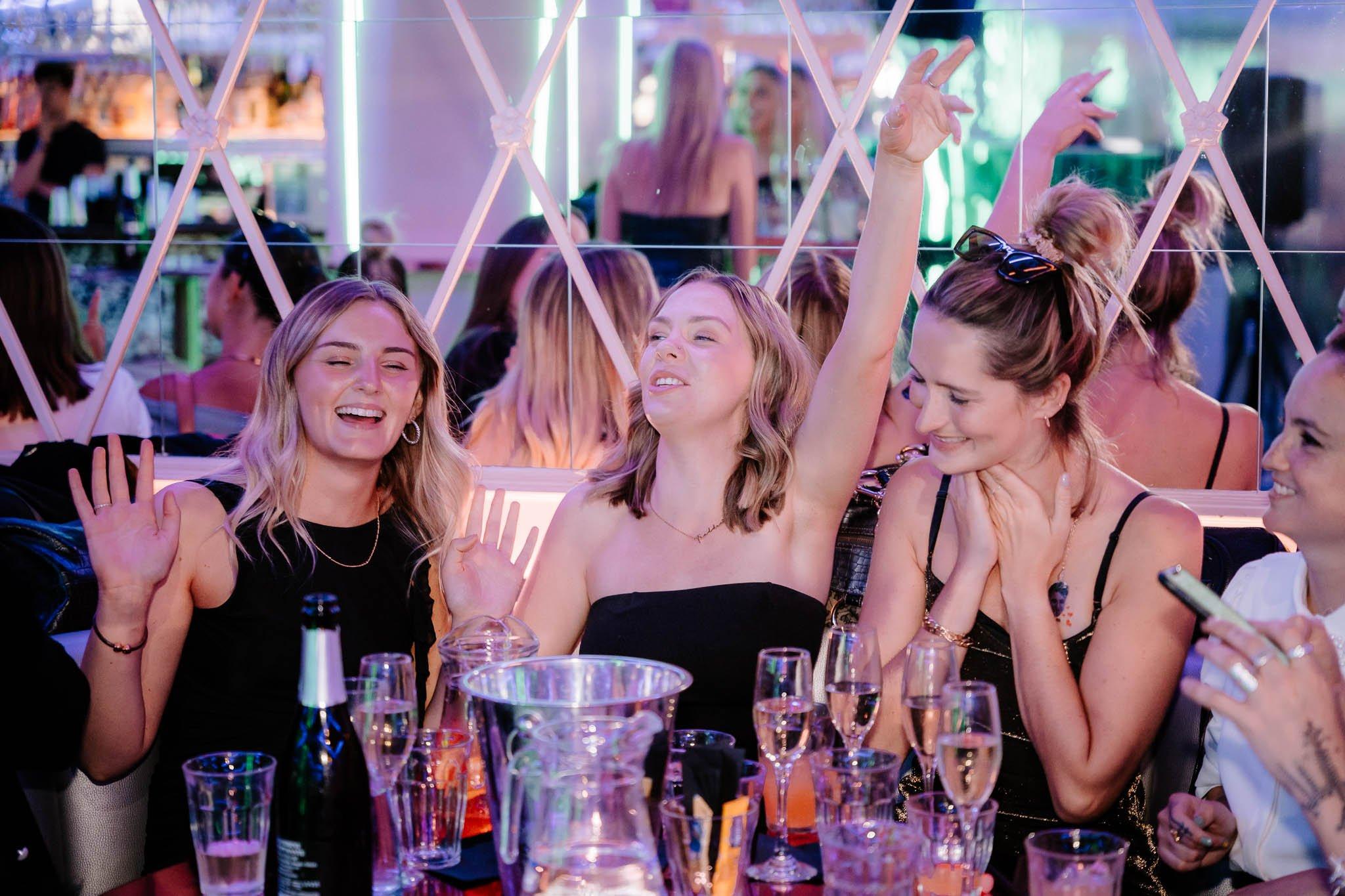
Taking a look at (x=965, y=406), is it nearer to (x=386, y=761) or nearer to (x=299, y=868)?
(x=386, y=761)

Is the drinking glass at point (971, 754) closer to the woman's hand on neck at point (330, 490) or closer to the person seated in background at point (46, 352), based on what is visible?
the woman's hand on neck at point (330, 490)

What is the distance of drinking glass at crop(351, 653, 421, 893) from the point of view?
1.28 meters

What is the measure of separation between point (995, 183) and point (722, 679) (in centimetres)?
189

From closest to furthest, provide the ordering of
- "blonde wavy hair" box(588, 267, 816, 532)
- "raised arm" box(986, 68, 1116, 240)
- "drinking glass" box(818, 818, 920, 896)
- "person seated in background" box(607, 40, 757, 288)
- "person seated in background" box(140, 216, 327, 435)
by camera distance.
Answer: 1. "drinking glass" box(818, 818, 920, 896)
2. "blonde wavy hair" box(588, 267, 816, 532)
3. "raised arm" box(986, 68, 1116, 240)
4. "person seated in background" box(607, 40, 757, 288)
5. "person seated in background" box(140, 216, 327, 435)

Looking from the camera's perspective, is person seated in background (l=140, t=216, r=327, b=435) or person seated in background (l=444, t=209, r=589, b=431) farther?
person seated in background (l=140, t=216, r=327, b=435)

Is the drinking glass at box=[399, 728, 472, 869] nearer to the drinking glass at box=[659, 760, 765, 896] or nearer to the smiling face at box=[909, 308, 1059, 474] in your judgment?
the drinking glass at box=[659, 760, 765, 896]

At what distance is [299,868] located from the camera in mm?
1204

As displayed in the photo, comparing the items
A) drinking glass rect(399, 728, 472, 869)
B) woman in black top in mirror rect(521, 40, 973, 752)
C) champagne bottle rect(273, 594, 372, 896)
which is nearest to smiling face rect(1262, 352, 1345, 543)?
woman in black top in mirror rect(521, 40, 973, 752)

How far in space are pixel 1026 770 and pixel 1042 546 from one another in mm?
342

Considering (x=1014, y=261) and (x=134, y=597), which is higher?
(x=1014, y=261)

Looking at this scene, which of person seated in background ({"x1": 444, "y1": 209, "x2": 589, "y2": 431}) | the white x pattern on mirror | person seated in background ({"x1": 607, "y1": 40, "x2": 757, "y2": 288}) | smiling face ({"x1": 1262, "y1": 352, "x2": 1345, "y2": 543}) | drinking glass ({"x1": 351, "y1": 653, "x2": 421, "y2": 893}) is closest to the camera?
drinking glass ({"x1": 351, "y1": 653, "x2": 421, "y2": 893})

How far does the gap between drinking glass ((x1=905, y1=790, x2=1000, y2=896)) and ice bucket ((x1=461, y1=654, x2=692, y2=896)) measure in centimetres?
25

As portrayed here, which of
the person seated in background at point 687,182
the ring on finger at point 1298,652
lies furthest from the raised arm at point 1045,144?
the ring on finger at point 1298,652

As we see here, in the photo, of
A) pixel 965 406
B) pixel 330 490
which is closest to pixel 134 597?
pixel 330 490
